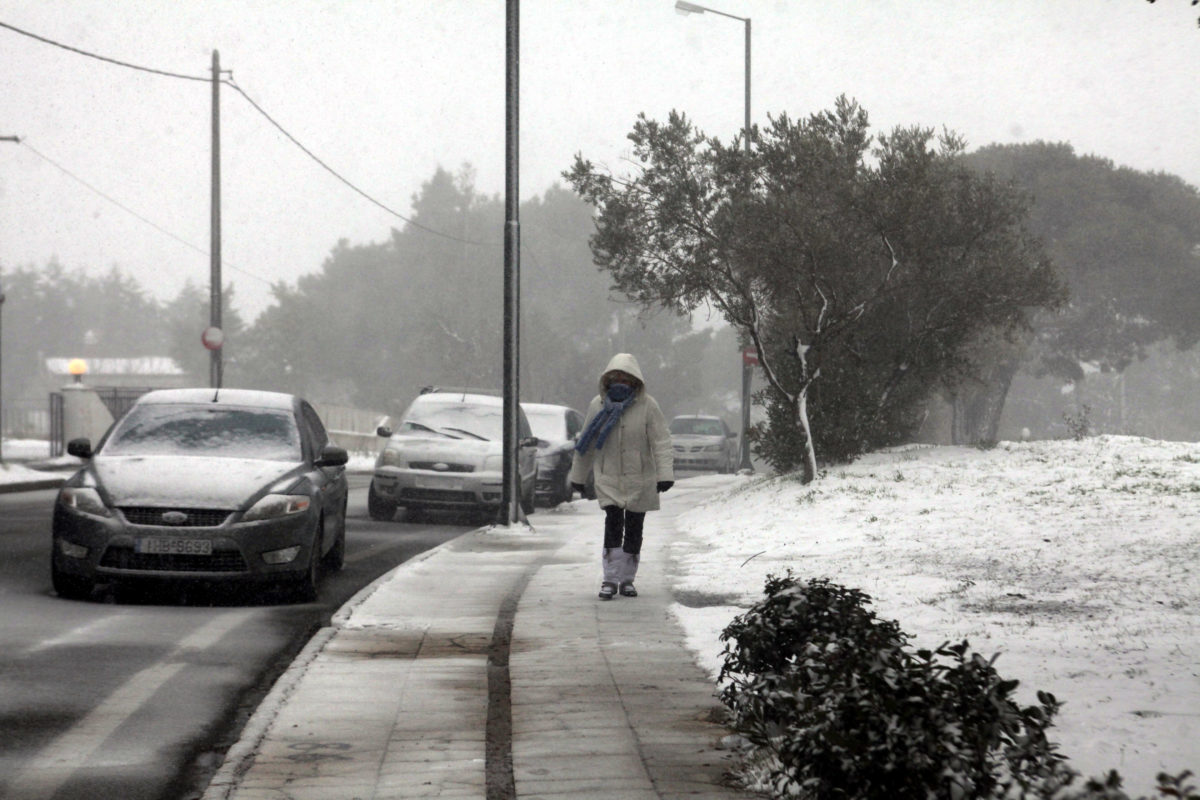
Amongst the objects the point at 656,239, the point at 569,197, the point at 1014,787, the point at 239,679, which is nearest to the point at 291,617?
the point at 239,679

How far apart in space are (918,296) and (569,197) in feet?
221

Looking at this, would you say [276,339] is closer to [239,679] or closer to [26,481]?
[26,481]

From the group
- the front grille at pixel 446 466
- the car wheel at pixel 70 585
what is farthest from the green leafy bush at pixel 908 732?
the front grille at pixel 446 466

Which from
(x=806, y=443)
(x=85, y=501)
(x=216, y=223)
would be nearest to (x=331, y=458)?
(x=85, y=501)

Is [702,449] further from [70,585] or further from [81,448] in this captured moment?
[70,585]

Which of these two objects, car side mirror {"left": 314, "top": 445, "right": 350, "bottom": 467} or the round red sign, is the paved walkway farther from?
the round red sign

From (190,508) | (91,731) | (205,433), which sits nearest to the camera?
(91,731)

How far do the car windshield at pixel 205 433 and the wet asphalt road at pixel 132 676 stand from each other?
3.28 feet

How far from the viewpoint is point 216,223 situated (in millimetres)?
35719

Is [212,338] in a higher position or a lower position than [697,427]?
higher

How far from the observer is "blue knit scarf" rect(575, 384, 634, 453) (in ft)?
34.9

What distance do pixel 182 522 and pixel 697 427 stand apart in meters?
32.4

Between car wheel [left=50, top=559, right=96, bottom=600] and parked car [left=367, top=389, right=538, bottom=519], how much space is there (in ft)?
Answer: 28.0

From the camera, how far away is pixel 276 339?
3209 inches
